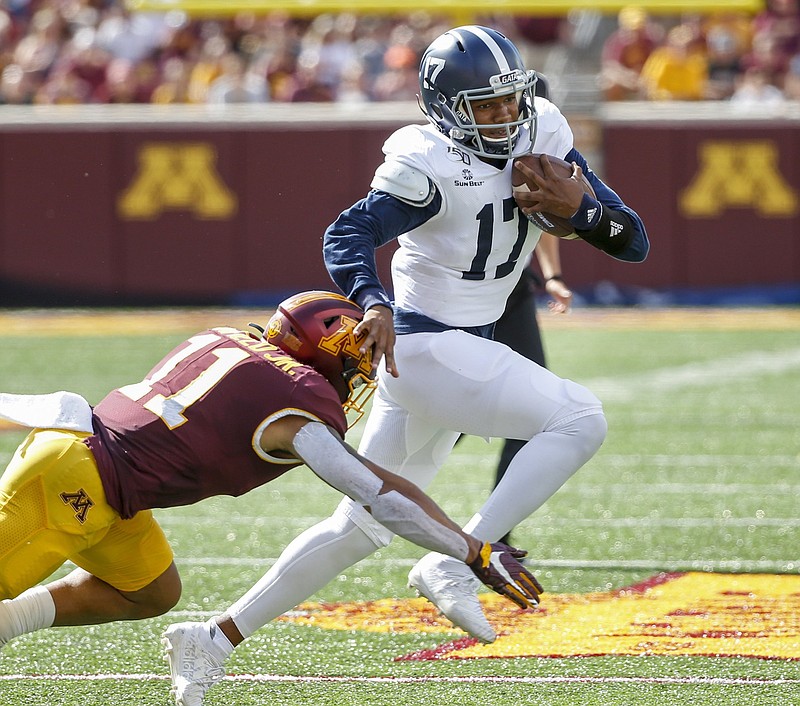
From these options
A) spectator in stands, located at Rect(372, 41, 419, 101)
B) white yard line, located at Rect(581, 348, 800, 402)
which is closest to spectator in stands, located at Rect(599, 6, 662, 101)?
spectator in stands, located at Rect(372, 41, 419, 101)

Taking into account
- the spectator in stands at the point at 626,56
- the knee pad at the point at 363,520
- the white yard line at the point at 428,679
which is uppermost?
the knee pad at the point at 363,520

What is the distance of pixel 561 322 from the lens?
11578 mm

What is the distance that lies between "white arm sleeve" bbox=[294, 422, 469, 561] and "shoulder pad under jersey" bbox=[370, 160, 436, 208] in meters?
0.72

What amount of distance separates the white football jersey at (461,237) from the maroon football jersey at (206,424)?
1.95ft

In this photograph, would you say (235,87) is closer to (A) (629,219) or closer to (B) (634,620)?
(B) (634,620)

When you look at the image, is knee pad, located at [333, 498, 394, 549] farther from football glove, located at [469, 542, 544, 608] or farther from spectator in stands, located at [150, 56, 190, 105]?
spectator in stands, located at [150, 56, 190, 105]

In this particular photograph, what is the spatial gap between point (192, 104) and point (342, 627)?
996 centimetres

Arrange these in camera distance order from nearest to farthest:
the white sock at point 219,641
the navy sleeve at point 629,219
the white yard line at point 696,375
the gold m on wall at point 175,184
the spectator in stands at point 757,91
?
the white sock at point 219,641, the navy sleeve at point 629,219, the white yard line at point 696,375, the gold m on wall at point 175,184, the spectator in stands at point 757,91

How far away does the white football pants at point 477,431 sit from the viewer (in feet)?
10.9

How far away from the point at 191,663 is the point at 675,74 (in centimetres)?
1101

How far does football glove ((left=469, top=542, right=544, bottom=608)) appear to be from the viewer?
2.90m

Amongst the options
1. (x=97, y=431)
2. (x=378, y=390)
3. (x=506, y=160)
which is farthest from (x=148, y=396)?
(x=506, y=160)

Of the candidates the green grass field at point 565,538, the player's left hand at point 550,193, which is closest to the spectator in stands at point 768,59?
the green grass field at point 565,538

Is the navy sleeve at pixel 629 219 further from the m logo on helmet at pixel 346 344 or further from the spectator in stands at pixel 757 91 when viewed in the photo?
the spectator in stands at pixel 757 91
